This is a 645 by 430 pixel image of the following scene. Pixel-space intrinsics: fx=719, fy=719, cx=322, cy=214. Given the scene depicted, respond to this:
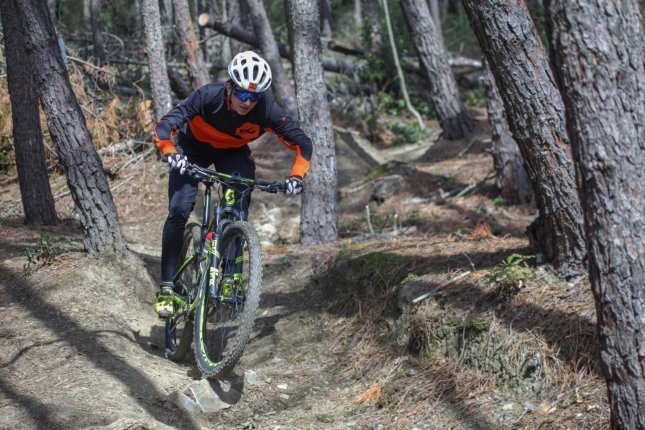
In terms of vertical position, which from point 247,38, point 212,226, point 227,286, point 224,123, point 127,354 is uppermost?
point 247,38

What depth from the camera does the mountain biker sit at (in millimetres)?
5348

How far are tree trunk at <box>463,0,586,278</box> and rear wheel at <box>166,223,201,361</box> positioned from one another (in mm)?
2780

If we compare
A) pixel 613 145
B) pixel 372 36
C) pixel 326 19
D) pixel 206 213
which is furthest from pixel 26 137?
pixel 326 19

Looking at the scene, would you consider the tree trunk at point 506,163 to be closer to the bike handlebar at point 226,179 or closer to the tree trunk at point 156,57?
the bike handlebar at point 226,179

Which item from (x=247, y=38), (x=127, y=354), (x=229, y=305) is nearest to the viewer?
(x=229, y=305)

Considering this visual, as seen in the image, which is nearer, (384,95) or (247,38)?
(247,38)

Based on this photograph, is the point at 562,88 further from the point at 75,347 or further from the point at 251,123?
the point at 75,347

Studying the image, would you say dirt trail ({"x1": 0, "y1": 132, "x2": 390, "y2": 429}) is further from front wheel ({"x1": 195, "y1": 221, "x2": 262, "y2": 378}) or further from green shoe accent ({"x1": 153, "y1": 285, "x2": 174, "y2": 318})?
green shoe accent ({"x1": 153, "y1": 285, "x2": 174, "y2": 318})

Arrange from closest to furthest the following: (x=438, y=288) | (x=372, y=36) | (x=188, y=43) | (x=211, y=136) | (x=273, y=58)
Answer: (x=438, y=288) → (x=211, y=136) → (x=188, y=43) → (x=273, y=58) → (x=372, y=36)

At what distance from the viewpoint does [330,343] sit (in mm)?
6465

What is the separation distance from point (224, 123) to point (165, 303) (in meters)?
1.62

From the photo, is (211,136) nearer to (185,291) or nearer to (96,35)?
(185,291)

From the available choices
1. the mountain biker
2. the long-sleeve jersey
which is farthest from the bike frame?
the long-sleeve jersey

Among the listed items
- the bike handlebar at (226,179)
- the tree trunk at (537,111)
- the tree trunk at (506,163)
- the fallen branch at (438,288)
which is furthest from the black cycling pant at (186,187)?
the tree trunk at (506,163)
